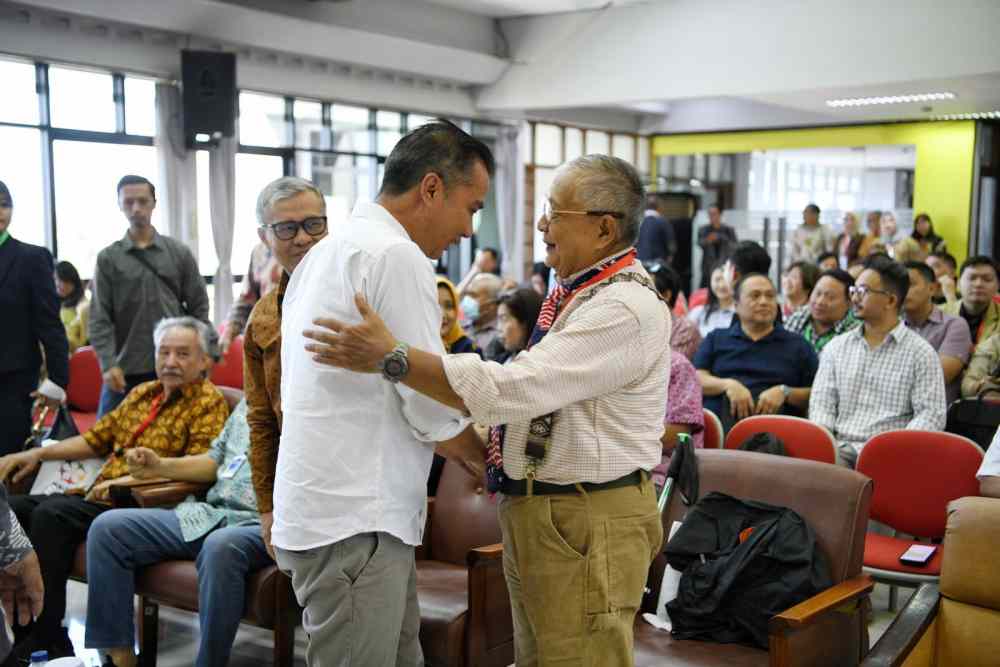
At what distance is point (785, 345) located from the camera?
4.58 meters

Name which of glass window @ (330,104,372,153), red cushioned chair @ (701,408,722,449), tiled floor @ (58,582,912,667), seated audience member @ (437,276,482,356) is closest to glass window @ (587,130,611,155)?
glass window @ (330,104,372,153)

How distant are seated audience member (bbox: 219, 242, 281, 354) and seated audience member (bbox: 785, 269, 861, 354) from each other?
275 cm

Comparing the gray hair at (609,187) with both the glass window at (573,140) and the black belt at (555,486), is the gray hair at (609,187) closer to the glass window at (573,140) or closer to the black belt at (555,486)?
the black belt at (555,486)

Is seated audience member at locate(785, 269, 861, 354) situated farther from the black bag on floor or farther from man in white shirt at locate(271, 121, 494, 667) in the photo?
man in white shirt at locate(271, 121, 494, 667)

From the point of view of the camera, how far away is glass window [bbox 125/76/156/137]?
29.7 ft

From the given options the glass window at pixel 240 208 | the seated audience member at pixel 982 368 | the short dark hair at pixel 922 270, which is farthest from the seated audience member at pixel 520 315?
the glass window at pixel 240 208

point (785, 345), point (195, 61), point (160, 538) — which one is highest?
point (195, 61)

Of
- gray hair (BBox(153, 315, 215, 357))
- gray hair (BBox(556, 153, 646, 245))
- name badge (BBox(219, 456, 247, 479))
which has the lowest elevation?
name badge (BBox(219, 456, 247, 479))

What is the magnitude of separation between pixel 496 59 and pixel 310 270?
10.4 meters

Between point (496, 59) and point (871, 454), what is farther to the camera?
point (496, 59)

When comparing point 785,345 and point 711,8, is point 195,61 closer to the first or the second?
point 711,8

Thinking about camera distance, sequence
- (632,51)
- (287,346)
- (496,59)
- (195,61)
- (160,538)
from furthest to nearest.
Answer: (496,59), (632,51), (195,61), (160,538), (287,346)

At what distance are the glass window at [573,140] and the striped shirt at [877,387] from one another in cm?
998

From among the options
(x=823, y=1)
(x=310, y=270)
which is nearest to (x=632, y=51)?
(x=823, y=1)
